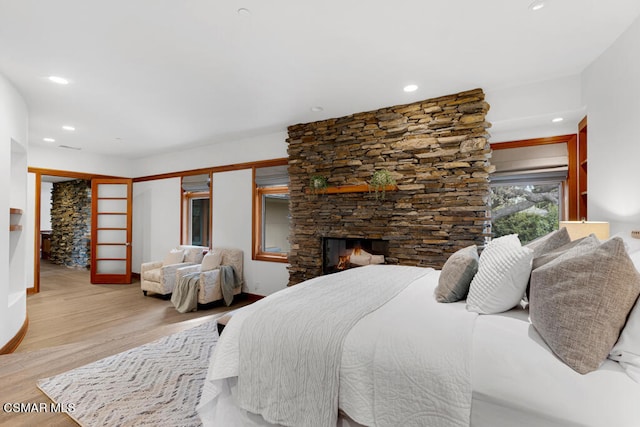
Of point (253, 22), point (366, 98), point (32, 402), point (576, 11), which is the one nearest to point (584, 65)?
point (576, 11)

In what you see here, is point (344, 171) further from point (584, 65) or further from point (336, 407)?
point (336, 407)

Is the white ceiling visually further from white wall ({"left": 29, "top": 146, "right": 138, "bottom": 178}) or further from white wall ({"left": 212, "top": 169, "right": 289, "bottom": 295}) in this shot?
white wall ({"left": 29, "top": 146, "right": 138, "bottom": 178})

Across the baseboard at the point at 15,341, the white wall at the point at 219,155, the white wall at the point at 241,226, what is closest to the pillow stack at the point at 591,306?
the white wall at the point at 241,226

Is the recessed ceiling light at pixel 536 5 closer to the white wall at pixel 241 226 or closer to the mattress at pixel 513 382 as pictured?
the mattress at pixel 513 382

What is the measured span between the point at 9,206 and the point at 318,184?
10.6 feet

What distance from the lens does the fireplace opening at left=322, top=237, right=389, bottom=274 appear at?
152 inches

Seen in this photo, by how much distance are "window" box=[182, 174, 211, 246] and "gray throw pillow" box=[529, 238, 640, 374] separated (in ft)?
18.5

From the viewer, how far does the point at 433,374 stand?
1.11 metres

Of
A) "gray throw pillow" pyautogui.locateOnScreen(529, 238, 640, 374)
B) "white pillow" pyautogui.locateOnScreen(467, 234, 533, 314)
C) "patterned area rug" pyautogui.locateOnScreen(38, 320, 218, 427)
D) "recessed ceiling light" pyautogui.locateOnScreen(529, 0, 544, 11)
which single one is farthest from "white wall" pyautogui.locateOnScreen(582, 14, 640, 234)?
"patterned area rug" pyautogui.locateOnScreen(38, 320, 218, 427)

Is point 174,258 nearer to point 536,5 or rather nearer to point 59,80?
point 59,80

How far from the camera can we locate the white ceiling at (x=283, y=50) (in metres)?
2.04

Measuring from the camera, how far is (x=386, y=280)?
2197mm

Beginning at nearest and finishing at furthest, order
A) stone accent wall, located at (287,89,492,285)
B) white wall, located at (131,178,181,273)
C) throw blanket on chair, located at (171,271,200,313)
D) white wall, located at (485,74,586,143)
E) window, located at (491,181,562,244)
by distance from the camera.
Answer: white wall, located at (485,74,586,143)
stone accent wall, located at (287,89,492,285)
window, located at (491,181,562,244)
throw blanket on chair, located at (171,271,200,313)
white wall, located at (131,178,181,273)

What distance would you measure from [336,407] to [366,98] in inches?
122
